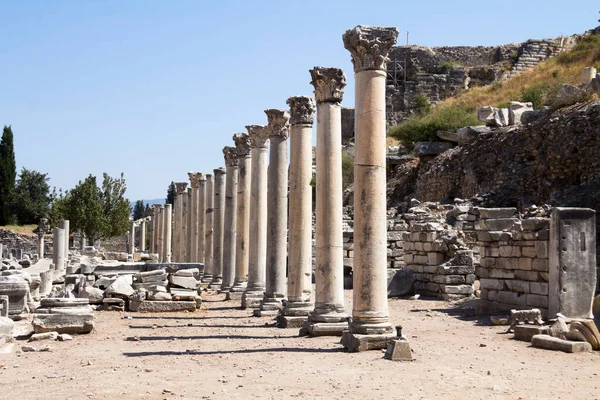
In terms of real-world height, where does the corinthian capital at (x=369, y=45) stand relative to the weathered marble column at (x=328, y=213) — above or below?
above

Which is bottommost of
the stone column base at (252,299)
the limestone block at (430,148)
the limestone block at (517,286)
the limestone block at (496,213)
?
the stone column base at (252,299)

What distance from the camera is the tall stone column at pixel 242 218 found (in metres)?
21.0

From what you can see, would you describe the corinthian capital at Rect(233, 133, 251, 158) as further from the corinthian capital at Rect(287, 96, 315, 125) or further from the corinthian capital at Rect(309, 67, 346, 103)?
the corinthian capital at Rect(309, 67, 346, 103)

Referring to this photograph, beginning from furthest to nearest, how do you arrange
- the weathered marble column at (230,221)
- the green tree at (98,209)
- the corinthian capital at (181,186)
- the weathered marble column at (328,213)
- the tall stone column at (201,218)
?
the green tree at (98,209)
the corinthian capital at (181,186)
the tall stone column at (201,218)
the weathered marble column at (230,221)
the weathered marble column at (328,213)

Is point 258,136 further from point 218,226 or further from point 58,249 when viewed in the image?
point 58,249

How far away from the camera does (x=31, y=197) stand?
7694 cm

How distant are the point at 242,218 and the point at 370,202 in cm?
1014

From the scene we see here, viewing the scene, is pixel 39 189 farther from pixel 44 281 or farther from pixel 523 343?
pixel 523 343

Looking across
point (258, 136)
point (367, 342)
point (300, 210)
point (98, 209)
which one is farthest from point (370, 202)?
point (98, 209)

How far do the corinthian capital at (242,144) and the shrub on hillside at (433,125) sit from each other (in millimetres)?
23796

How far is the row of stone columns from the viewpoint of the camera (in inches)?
445

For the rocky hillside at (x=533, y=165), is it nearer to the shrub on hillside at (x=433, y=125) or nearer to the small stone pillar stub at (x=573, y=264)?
the shrub on hillside at (x=433, y=125)

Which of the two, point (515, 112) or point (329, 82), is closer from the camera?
point (329, 82)

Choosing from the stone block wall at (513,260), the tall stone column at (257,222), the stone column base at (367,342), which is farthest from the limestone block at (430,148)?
the stone column base at (367,342)
